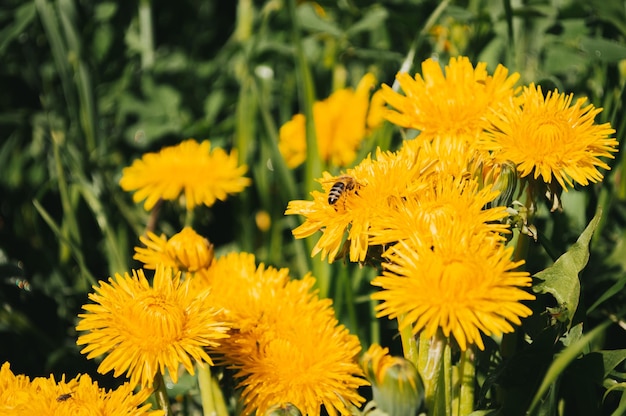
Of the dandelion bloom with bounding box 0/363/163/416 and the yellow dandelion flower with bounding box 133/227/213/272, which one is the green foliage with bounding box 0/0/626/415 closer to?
the yellow dandelion flower with bounding box 133/227/213/272

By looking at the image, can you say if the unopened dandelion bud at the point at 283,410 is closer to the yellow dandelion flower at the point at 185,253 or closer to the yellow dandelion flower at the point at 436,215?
the yellow dandelion flower at the point at 436,215

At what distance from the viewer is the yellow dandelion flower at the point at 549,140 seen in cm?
120

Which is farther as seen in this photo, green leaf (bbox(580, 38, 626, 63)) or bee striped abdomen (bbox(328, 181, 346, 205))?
green leaf (bbox(580, 38, 626, 63))

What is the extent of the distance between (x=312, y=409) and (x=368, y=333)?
623 millimetres

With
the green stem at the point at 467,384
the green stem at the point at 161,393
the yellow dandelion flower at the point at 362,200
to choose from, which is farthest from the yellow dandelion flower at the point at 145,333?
the green stem at the point at 467,384

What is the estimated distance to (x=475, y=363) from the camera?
4.20 ft

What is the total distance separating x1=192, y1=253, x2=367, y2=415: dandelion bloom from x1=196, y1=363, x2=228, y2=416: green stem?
0.13 feet

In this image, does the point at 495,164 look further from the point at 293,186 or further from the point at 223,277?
the point at 293,186

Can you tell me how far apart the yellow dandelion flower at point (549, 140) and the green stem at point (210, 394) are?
0.58 m

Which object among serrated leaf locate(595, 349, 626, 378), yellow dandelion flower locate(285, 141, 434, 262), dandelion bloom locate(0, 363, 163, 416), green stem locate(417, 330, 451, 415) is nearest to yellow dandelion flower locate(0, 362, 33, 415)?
dandelion bloom locate(0, 363, 163, 416)

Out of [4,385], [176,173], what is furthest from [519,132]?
[176,173]

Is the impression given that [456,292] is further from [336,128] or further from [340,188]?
[336,128]

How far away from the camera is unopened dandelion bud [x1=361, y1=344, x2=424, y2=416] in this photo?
0.99 m

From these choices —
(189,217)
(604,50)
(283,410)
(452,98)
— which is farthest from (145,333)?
(604,50)
